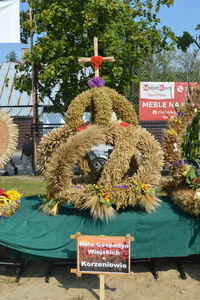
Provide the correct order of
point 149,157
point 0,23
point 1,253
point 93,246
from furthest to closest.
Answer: point 0,23, point 1,253, point 149,157, point 93,246

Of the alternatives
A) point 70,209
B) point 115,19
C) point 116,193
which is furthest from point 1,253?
point 115,19

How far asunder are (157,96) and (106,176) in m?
5.13

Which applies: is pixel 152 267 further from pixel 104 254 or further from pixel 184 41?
pixel 184 41

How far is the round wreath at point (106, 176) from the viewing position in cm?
287

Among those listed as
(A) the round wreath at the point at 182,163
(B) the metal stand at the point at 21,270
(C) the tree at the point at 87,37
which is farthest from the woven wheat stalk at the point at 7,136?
(C) the tree at the point at 87,37

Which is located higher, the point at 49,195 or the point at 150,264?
the point at 49,195

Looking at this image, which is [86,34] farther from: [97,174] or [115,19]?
[97,174]

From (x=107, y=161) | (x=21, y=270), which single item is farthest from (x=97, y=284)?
(x=107, y=161)

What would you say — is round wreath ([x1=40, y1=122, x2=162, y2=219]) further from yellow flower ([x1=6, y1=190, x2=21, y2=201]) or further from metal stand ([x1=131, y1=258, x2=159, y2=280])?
metal stand ([x1=131, y1=258, x2=159, y2=280])

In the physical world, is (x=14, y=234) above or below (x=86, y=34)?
below

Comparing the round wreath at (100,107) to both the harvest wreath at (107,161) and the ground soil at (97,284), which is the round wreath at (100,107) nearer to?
the harvest wreath at (107,161)

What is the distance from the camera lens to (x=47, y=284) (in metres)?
2.99

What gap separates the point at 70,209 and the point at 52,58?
5115 millimetres

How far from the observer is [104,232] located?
293cm
